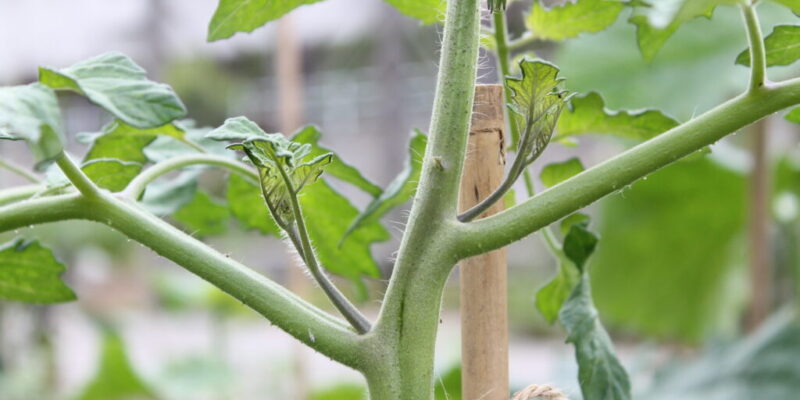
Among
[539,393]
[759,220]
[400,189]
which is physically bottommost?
[539,393]

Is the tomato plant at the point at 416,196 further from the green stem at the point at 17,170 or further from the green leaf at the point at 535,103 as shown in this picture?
the green stem at the point at 17,170

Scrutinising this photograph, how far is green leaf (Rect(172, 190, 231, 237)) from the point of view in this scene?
1.83 feet

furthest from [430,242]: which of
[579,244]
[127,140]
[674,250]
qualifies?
[674,250]

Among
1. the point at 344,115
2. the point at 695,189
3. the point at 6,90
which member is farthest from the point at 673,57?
the point at 344,115

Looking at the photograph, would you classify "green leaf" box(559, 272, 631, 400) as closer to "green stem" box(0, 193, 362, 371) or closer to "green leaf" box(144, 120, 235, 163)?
"green stem" box(0, 193, 362, 371)

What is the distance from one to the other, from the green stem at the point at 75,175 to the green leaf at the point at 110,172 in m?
0.10

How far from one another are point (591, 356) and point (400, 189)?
13cm

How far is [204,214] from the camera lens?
0.56 m

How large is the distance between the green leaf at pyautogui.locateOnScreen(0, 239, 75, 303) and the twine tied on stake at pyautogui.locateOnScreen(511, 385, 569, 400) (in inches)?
9.7

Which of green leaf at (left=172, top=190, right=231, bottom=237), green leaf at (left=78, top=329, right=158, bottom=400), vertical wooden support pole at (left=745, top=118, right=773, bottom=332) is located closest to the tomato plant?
green leaf at (left=172, top=190, right=231, bottom=237)

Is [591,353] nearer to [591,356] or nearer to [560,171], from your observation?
[591,356]

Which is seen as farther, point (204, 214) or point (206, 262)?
point (204, 214)

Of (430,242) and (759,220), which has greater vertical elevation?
(759,220)

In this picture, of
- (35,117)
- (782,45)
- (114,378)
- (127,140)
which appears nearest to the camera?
(35,117)
